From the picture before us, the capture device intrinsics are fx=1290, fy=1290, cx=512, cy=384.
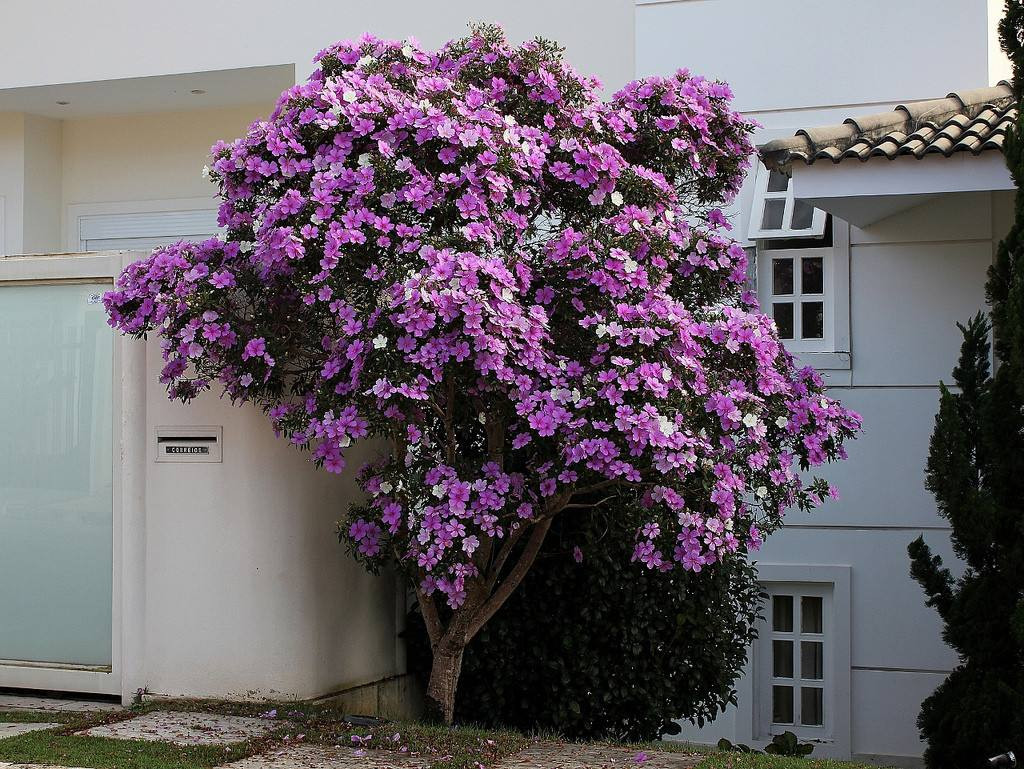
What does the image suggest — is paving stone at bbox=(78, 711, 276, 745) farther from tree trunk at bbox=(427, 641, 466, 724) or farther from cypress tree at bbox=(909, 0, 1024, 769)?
cypress tree at bbox=(909, 0, 1024, 769)

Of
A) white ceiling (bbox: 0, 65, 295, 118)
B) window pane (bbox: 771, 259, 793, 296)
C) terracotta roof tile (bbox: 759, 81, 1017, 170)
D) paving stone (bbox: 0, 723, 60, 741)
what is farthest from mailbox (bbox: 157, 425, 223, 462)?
white ceiling (bbox: 0, 65, 295, 118)

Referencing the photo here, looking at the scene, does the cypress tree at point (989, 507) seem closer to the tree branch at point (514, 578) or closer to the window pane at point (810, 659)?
the tree branch at point (514, 578)

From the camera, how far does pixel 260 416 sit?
6785 mm

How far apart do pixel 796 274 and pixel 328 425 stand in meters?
4.77

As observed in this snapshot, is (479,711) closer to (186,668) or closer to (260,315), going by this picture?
(186,668)

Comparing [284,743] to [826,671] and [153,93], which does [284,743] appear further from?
[153,93]

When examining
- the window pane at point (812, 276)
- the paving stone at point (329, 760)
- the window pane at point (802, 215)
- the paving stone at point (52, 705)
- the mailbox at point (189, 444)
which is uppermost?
the window pane at point (802, 215)

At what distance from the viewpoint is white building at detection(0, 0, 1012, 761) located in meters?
6.81

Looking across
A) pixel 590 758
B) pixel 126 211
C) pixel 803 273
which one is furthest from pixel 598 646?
pixel 126 211

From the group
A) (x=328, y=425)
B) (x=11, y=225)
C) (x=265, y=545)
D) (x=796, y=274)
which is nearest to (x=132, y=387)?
(x=265, y=545)

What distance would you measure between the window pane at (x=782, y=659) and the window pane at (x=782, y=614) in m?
0.11

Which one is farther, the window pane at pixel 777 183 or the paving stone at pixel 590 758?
the window pane at pixel 777 183

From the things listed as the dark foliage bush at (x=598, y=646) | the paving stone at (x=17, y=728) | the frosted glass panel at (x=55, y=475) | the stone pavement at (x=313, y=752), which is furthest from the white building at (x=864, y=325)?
the paving stone at (x=17, y=728)

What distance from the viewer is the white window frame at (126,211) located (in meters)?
12.4
